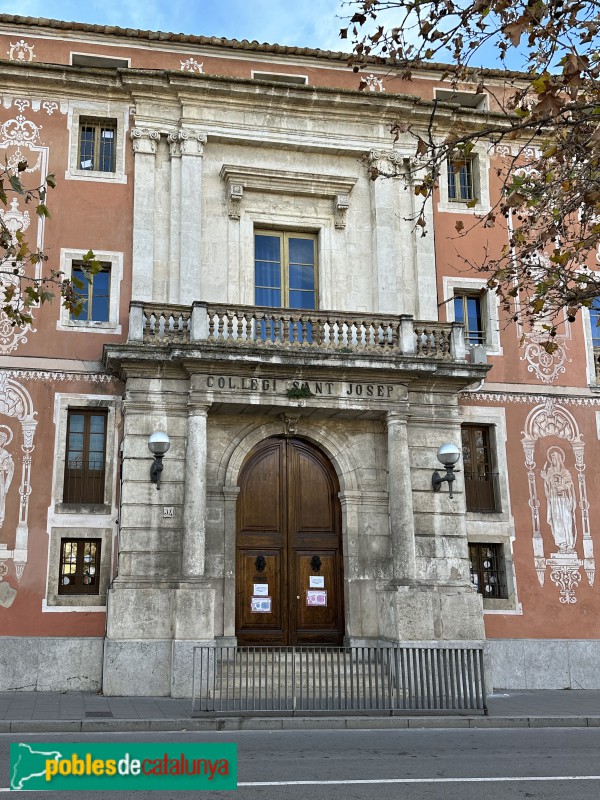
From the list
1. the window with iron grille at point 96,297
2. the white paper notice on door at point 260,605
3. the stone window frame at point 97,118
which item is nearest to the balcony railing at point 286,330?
the window with iron grille at point 96,297

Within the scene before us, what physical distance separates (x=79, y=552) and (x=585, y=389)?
11.3 m

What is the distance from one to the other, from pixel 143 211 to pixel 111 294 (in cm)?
189

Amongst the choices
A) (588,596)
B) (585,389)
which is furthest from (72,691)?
(585,389)

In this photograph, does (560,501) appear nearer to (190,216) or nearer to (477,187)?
(477,187)

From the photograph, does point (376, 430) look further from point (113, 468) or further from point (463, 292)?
point (113, 468)

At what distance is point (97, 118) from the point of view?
1919 cm

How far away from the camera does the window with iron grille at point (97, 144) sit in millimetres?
19062

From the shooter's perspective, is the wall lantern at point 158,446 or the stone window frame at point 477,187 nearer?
the wall lantern at point 158,446

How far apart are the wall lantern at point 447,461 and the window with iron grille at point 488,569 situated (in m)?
1.87

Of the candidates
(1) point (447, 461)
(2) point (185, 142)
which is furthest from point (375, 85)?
(1) point (447, 461)

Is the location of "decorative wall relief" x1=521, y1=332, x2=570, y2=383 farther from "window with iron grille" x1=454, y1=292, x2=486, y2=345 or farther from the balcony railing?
the balcony railing

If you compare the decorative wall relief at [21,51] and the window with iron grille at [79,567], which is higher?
the decorative wall relief at [21,51]

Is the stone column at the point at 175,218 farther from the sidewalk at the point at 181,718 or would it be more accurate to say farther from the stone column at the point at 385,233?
the sidewalk at the point at 181,718

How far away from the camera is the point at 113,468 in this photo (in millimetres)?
17469
